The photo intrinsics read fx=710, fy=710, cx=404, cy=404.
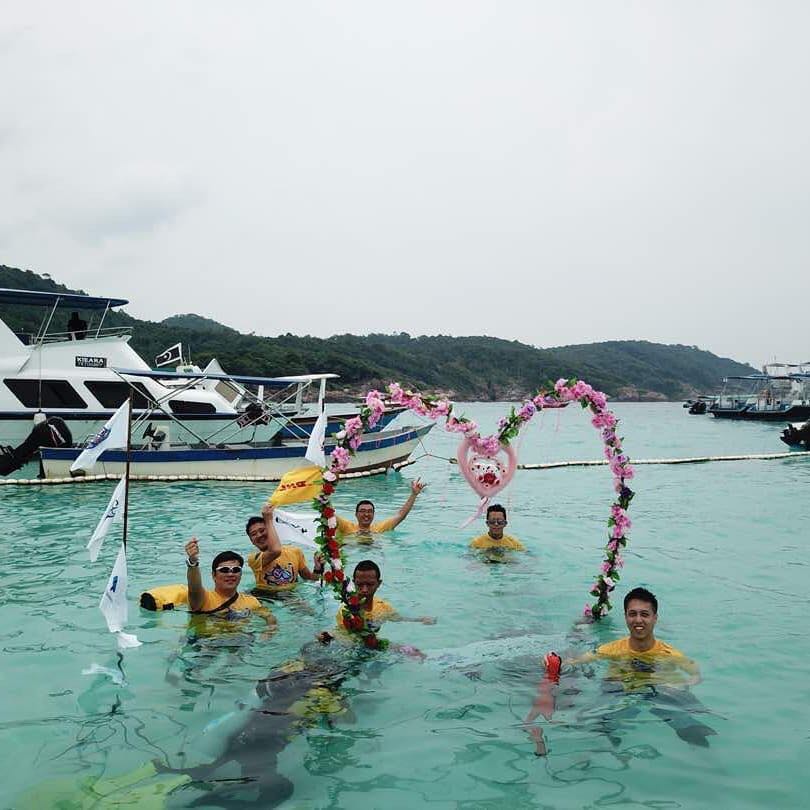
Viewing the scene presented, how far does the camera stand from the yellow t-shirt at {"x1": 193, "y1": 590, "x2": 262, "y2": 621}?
8363 millimetres

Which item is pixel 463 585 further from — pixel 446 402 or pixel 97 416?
pixel 97 416

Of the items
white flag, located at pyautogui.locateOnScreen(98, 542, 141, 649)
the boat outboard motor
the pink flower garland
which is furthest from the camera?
the boat outboard motor

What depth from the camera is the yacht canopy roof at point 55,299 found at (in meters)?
25.2

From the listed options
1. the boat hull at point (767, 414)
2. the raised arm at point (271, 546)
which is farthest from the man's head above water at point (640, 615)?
the boat hull at point (767, 414)

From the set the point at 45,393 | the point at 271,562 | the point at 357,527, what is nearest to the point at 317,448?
the point at 271,562

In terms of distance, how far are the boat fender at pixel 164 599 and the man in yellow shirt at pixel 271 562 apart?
3.47ft

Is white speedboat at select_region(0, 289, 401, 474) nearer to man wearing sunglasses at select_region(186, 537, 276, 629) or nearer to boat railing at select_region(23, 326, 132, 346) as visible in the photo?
boat railing at select_region(23, 326, 132, 346)

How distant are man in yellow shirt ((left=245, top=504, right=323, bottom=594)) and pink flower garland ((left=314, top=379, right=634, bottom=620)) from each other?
4.49 ft

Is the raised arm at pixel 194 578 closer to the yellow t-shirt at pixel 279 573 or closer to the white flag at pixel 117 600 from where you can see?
the white flag at pixel 117 600

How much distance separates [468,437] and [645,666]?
334 cm

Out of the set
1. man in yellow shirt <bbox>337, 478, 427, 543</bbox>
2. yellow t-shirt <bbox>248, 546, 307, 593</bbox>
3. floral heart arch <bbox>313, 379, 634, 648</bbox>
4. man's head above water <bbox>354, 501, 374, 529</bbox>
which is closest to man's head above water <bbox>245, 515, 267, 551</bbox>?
yellow t-shirt <bbox>248, 546, 307, 593</bbox>

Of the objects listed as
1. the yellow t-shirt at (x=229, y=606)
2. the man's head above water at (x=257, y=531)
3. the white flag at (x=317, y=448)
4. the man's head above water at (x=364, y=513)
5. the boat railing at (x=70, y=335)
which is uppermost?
the boat railing at (x=70, y=335)

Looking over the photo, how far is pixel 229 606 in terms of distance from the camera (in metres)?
8.43

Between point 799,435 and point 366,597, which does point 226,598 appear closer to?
point 366,597
